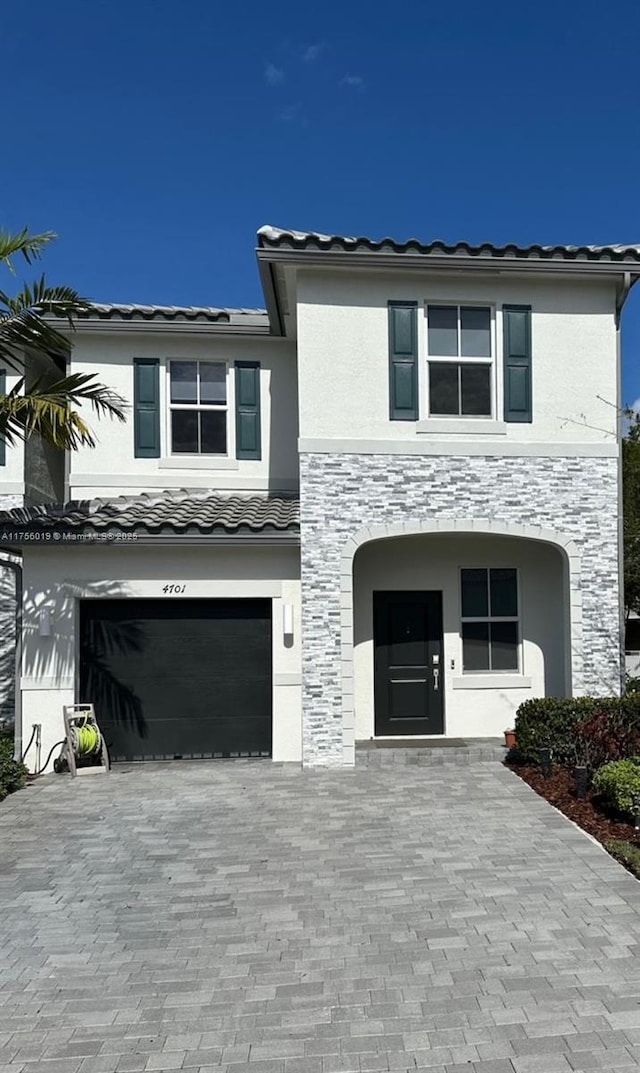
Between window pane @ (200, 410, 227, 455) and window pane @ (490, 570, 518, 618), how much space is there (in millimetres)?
5358

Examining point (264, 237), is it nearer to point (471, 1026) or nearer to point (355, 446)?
point (355, 446)

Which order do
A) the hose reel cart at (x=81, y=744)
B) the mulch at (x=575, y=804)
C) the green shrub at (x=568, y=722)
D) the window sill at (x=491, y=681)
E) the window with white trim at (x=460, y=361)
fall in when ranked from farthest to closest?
the window sill at (x=491, y=681)
the window with white trim at (x=460, y=361)
the hose reel cart at (x=81, y=744)
the green shrub at (x=568, y=722)
the mulch at (x=575, y=804)

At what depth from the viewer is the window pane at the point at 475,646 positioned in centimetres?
1073

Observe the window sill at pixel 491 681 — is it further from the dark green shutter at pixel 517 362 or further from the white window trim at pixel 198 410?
the white window trim at pixel 198 410

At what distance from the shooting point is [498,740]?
33.7 feet

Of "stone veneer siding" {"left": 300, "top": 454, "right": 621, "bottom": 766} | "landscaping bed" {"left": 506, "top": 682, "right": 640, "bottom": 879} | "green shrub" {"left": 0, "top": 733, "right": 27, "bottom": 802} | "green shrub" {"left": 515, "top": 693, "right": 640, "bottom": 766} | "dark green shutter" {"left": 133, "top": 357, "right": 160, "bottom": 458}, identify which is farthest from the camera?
"dark green shutter" {"left": 133, "top": 357, "right": 160, "bottom": 458}

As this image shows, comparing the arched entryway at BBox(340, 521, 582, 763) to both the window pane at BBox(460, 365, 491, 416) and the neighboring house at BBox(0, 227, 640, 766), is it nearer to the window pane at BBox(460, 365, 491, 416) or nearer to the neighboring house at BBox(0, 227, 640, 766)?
the neighboring house at BBox(0, 227, 640, 766)

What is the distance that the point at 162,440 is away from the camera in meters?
12.0

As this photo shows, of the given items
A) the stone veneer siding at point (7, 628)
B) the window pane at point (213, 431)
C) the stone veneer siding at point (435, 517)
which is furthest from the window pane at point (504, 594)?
the stone veneer siding at point (7, 628)

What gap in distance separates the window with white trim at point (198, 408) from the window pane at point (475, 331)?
14.9ft

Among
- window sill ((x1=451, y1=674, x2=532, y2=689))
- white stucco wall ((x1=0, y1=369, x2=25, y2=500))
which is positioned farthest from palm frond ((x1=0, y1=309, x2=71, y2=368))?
window sill ((x1=451, y1=674, x2=532, y2=689))

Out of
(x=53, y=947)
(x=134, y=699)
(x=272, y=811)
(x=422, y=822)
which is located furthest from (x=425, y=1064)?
(x=134, y=699)

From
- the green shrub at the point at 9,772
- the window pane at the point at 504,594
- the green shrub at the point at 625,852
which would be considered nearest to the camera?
the green shrub at the point at 625,852

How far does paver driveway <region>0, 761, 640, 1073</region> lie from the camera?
358 centimetres
